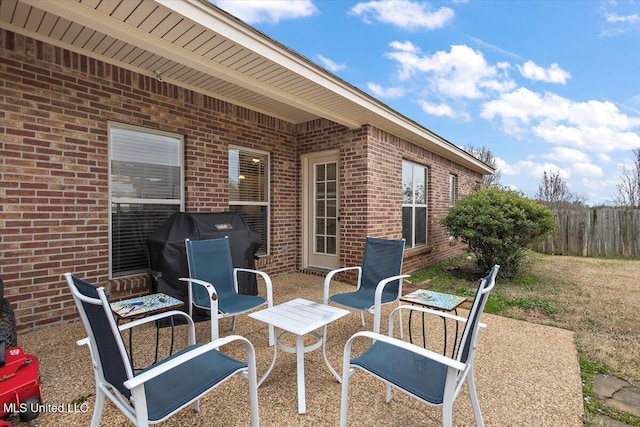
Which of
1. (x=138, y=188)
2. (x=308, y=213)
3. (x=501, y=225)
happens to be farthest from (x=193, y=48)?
(x=501, y=225)

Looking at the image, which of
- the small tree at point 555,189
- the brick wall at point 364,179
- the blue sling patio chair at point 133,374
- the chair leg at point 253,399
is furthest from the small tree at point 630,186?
the blue sling patio chair at point 133,374

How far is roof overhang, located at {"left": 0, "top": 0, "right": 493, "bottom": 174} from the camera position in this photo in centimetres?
236

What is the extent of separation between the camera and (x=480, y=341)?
10.1 ft

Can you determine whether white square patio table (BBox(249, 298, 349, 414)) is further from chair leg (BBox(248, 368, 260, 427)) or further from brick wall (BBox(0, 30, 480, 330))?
brick wall (BBox(0, 30, 480, 330))

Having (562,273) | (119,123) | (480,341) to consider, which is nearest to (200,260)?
(119,123)

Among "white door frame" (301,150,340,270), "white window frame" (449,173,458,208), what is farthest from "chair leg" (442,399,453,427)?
"white window frame" (449,173,458,208)

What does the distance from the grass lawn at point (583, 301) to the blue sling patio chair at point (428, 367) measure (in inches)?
44.7

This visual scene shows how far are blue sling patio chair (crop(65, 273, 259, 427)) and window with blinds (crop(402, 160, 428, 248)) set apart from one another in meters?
5.30

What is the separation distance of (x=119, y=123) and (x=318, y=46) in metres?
6.76

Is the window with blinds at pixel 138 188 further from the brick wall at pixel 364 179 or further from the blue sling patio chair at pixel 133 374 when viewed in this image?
the blue sling patio chair at pixel 133 374

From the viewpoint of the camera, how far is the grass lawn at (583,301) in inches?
104

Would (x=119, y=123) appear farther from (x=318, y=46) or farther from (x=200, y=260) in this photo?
(x=318, y=46)

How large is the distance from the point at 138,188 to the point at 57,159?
2.85 feet

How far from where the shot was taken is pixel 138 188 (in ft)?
12.8
